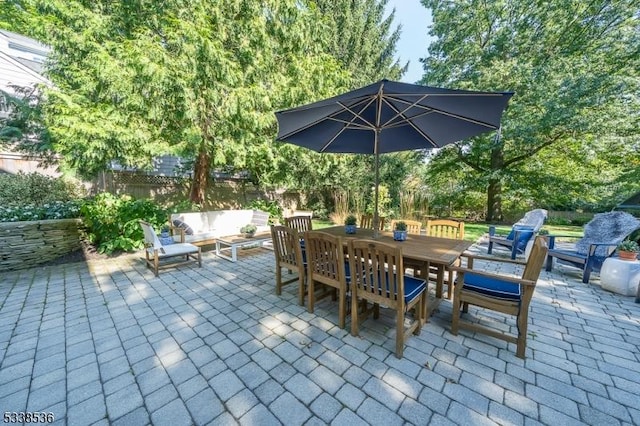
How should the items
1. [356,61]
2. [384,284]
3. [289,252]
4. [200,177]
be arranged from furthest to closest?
[356,61] < [200,177] < [289,252] < [384,284]

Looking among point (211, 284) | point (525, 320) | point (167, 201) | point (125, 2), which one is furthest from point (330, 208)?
point (525, 320)

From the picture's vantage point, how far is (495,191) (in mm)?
10180

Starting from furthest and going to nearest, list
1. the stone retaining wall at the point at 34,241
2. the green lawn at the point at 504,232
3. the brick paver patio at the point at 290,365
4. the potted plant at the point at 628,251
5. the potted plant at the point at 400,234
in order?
the green lawn at the point at 504,232 < the stone retaining wall at the point at 34,241 < the potted plant at the point at 628,251 < the potted plant at the point at 400,234 < the brick paver patio at the point at 290,365

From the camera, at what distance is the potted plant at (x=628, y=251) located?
10.6ft

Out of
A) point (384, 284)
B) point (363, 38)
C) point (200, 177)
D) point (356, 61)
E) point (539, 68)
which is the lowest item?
point (384, 284)

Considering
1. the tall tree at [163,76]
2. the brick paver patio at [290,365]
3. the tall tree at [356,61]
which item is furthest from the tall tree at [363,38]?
the brick paver patio at [290,365]

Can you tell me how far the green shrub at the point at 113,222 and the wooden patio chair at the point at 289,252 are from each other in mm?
3625

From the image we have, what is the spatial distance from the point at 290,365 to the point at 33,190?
22.5ft

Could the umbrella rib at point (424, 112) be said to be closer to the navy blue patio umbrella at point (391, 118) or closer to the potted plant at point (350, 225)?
the navy blue patio umbrella at point (391, 118)

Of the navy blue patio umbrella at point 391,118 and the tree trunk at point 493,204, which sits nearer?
the navy blue patio umbrella at point 391,118

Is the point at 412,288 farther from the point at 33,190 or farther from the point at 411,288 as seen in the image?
the point at 33,190

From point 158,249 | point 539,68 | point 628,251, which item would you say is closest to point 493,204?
point 539,68

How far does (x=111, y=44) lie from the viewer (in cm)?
418

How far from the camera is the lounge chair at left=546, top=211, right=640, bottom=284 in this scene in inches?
140
